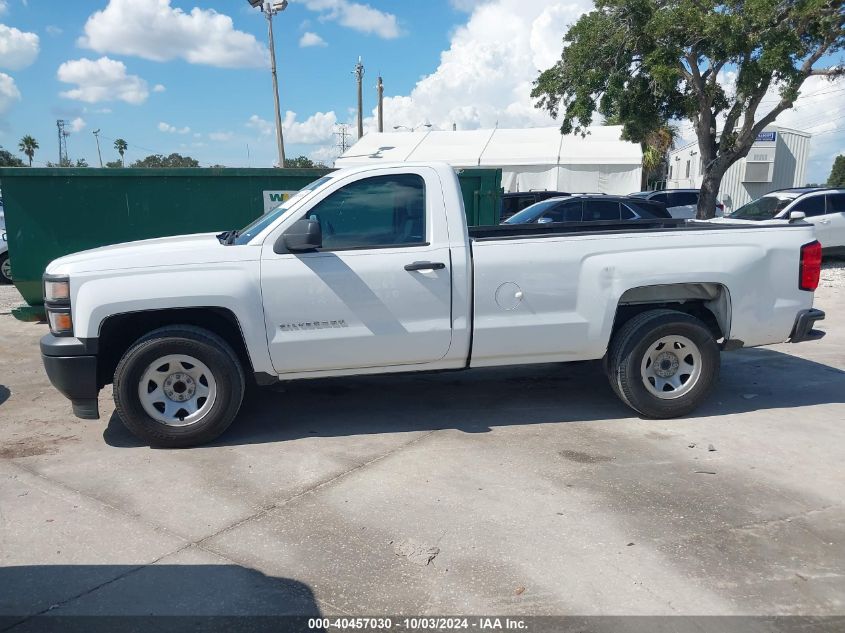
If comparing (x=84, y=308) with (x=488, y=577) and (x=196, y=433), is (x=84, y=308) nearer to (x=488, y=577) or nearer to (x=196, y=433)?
(x=196, y=433)

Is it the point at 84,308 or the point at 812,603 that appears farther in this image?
the point at 84,308

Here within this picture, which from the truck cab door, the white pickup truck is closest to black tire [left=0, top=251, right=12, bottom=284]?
the white pickup truck

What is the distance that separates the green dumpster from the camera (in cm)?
818

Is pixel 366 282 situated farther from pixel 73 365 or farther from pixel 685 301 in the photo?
pixel 685 301

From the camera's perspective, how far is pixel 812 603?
314 centimetres

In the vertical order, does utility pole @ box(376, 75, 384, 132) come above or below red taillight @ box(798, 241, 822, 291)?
above

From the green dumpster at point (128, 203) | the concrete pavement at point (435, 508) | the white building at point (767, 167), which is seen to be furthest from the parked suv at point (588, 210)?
the white building at point (767, 167)


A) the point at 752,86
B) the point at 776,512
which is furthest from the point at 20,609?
the point at 752,86

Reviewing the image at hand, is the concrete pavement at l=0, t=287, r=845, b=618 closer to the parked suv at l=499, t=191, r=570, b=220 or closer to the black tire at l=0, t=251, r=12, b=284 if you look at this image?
the black tire at l=0, t=251, r=12, b=284

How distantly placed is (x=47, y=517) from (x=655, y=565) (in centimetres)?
334

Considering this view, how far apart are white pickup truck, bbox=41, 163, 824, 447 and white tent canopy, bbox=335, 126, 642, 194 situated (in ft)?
65.7

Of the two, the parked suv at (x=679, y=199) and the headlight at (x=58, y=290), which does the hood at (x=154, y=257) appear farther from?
the parked suv at (x=679, y=199)

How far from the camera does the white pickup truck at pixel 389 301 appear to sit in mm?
4828

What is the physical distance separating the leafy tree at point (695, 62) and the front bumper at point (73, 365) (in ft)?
46.5
